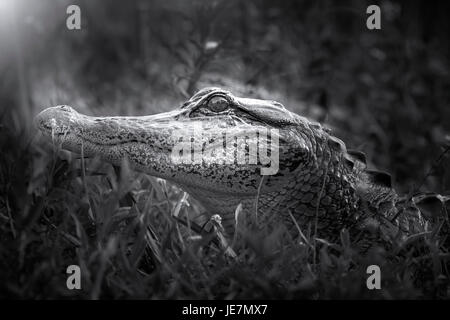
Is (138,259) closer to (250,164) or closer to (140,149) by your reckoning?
(140,149)

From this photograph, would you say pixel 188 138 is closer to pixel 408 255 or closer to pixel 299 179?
pixel 299 179

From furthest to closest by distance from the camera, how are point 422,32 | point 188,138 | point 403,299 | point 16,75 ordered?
1. point 422,32
2. point 16,75
3. point 188,138
4. point 403,299

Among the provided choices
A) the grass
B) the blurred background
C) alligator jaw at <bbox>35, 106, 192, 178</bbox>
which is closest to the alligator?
alligator jaw at <bbox>35, 106, 192, 178</bbox>

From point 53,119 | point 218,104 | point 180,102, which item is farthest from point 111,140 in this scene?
point 180,102

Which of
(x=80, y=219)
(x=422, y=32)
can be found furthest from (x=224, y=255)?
(x=422, y=32)

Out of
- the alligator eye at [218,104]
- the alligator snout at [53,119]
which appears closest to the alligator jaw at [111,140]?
the alligator snout at [53,119]

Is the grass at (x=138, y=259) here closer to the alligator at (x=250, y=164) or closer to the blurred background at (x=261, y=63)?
the alligator at (x=250, y=164)

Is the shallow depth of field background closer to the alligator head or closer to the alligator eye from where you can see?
the alligator head

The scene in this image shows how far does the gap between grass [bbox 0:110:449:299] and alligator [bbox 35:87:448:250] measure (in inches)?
6.8

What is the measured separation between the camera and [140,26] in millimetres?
6383

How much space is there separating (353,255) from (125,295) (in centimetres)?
101

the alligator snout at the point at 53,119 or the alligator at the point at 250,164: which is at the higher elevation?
the alligator snout at the point at 53,119

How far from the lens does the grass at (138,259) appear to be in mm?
1956

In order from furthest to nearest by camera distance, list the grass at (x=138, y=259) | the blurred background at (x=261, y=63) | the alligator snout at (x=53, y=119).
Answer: the blurred background at (x=261, y=63) → the alligator snout at (x=53, y=119) → the grass at (x=138, y=259)
